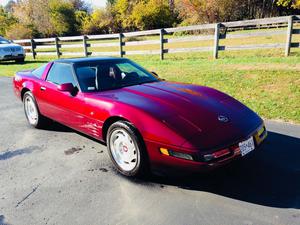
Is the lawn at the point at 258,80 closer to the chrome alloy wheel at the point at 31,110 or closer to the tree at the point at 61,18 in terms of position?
the chrome alloy wheel at the point at 31,110

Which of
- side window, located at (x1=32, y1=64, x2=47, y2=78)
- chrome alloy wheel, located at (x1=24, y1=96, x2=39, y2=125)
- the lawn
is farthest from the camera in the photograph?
the lawn

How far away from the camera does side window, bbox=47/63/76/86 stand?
4405 mm

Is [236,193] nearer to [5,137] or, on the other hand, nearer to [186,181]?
[186,181]

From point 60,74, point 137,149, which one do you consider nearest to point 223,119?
point 137,149

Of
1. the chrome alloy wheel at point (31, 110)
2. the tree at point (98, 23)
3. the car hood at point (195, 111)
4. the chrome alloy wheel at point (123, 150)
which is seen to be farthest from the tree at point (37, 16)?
the chrome alloy wheel at point (123, 150)

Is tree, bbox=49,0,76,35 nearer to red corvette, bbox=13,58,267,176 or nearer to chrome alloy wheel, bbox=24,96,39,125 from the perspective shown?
chrome alloy wheel, bbox=24,96,39,125

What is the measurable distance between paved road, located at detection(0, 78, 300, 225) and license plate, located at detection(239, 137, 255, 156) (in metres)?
0.14

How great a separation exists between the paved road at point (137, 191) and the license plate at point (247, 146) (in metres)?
0.14

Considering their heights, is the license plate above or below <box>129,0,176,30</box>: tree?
below

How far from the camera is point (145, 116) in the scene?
10.5ft

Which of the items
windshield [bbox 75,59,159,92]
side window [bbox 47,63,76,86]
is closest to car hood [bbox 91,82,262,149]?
windshield [bbox 75,59,159,92]

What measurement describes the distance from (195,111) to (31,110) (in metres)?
3.54

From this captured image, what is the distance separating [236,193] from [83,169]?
191 centimetres

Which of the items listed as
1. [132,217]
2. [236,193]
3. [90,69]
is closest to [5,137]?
[90,69]
